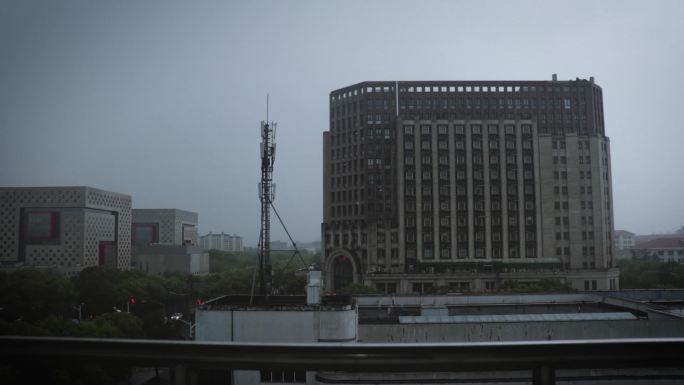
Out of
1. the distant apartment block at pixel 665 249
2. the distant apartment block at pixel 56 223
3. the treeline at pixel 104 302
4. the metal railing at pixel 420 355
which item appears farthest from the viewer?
the distant apartment block at pixel 665 249

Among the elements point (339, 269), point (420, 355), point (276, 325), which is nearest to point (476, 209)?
point (339, 269)

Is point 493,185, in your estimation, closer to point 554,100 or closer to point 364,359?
point 554,100

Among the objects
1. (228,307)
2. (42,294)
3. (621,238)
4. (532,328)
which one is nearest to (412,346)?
(228,307)

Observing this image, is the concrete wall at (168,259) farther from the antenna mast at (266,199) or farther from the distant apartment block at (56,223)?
the distant apartment block at (56,223)

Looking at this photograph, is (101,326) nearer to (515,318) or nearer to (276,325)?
(276,325)

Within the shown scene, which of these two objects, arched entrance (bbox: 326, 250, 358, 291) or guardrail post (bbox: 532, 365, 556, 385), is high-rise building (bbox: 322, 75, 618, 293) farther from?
guardrail post (bbox: 532, 365, 556, 385)

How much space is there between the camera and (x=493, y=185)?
59.1 m

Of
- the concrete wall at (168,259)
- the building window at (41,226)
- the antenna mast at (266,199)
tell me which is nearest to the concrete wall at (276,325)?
the antenna mast at (266,199)

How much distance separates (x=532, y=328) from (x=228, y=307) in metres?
12.1

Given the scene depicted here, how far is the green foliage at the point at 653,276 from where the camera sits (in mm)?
40344

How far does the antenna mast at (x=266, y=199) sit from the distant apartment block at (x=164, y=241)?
466cm

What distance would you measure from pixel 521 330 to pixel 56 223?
16.7 metres

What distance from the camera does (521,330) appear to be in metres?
18.7

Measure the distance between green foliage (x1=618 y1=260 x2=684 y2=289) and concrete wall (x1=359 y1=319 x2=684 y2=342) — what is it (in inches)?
999
